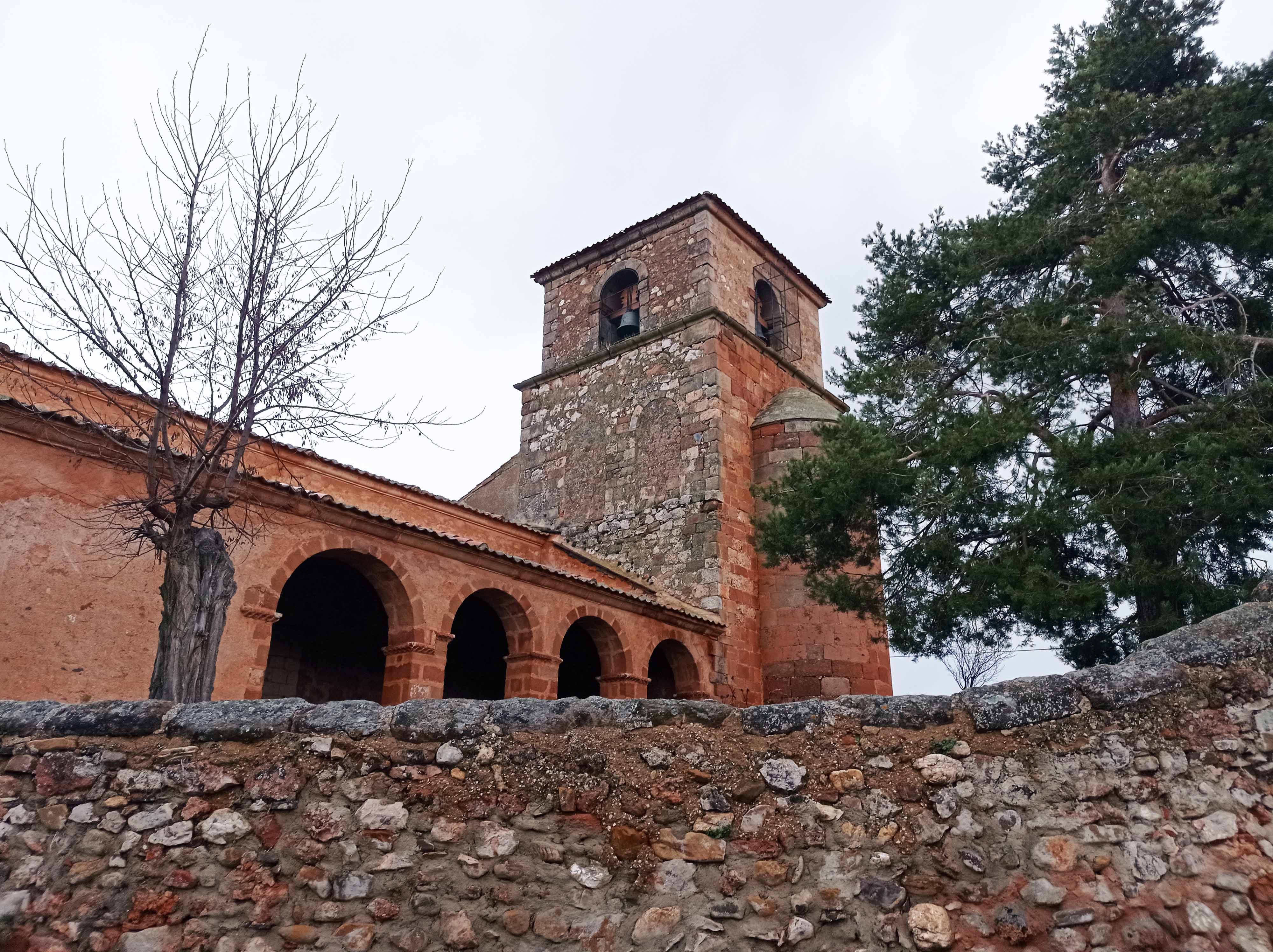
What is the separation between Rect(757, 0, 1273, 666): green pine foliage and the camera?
7824 millimetres

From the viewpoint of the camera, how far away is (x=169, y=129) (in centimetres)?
604

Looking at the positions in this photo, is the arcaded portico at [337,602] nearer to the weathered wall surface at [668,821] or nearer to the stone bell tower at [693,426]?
the stone bell tower at [693,426]

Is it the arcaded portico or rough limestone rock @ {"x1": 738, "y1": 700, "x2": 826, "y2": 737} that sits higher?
the arcaded portico

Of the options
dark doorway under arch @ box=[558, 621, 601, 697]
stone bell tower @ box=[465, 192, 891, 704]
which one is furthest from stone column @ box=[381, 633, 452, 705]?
stone bell tower @ box=[465, 192, 891, 704]

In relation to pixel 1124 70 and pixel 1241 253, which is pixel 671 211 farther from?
pixel 1241 253

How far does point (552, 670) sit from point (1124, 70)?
33.3 ft

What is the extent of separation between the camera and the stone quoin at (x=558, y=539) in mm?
6914

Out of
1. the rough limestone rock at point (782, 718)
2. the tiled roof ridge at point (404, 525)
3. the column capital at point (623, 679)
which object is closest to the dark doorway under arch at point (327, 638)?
the tiled roof ridge at point (404, 525)

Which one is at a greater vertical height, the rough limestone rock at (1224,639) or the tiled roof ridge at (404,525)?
the tiled roof ridge at (404,525)

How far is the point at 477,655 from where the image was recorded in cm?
1313

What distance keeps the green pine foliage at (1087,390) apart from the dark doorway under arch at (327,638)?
550 cm

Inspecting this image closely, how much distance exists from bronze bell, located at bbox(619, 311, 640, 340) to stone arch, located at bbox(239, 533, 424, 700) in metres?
7.84

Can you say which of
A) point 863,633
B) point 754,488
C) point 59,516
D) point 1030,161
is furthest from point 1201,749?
point 1030,161

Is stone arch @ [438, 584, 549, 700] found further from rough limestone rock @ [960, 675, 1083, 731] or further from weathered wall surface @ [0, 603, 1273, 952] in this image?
rough limestone rock @ [960, 675, 1083, 731]
